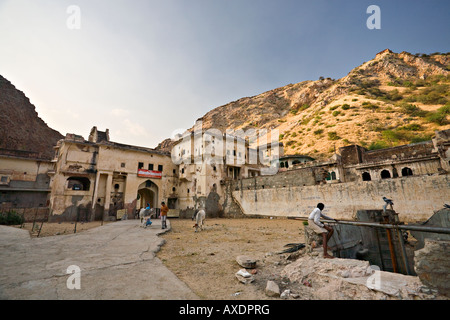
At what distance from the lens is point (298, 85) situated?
90.2 metres

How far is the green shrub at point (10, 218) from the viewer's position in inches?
669

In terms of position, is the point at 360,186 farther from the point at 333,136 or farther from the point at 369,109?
the point at 369,109

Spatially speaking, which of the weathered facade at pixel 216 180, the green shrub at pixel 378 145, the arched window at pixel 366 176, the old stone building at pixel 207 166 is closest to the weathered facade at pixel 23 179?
the weathered facade at pixel 216 180

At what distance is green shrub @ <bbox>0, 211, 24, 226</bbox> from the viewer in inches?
669

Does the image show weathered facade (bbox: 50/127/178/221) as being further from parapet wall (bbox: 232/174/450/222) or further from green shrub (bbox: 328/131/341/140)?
green shrub (bbox: 328/131/341/140)

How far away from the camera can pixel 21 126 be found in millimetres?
50062

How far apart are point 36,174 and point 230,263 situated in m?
40.3

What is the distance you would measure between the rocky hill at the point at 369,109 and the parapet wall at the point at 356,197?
73.7 ft

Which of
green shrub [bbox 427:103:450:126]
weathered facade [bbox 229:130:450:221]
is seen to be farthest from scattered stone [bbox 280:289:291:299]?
green shrub [bbox 427:103:450:126]

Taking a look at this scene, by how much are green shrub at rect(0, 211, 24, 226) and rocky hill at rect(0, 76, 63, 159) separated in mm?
33318

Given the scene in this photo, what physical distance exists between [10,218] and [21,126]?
1939 inches

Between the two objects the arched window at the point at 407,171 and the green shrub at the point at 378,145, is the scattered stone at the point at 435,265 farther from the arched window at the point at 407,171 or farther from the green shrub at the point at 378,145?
the green shrub at the point at 378,145
